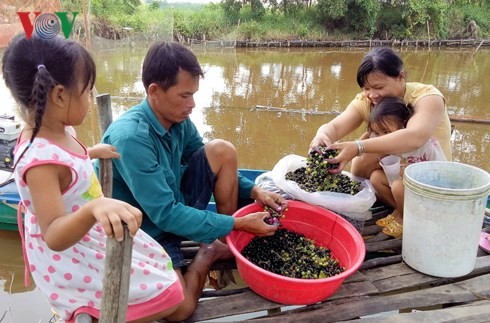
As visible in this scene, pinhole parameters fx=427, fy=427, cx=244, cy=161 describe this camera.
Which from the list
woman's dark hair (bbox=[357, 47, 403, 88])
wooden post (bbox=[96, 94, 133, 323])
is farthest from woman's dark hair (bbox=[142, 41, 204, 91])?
woman's dark hair (bbox=[357, 47, 403, 88])

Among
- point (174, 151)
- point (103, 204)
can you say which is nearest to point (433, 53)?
point (174, 151)

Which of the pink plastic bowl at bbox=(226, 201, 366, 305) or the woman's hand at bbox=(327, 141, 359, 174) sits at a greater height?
the woman's hand at bbox=(327, 141, 359, 174)

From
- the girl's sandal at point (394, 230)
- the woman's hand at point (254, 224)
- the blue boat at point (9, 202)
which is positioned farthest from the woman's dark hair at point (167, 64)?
the blue boat at point (9, 202)

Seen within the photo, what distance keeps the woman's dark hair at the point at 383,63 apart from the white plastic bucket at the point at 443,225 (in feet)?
1.82

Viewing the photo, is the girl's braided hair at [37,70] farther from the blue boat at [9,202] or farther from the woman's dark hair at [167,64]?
the blue boat at [9,202]

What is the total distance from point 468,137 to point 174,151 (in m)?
5.28

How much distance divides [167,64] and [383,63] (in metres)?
1.17

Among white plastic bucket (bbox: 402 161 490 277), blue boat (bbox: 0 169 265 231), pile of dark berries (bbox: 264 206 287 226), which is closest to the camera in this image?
white plastic bucket (bbox: 402 161 490 277)

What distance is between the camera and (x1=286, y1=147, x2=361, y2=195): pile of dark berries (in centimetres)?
226

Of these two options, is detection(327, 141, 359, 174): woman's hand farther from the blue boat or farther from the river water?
the river water

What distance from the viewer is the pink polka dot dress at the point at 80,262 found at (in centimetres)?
121

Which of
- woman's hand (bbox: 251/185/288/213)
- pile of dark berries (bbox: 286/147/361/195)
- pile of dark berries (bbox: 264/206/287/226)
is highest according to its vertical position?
pile of dark berries (bbox: 286/147/361/195)

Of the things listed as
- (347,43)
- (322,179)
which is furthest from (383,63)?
(347,43)

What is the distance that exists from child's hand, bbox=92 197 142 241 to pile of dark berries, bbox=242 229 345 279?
3.34 feet
